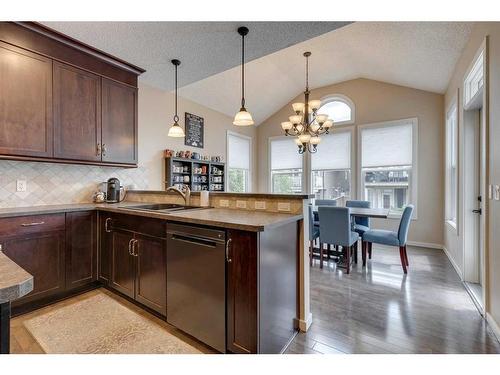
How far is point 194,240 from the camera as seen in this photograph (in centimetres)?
174

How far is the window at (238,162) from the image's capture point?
602 cm

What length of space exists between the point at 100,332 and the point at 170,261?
834 millimetres

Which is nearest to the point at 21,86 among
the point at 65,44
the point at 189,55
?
the point at 65,44

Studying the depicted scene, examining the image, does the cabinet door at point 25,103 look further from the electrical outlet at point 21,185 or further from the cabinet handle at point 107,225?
the cabinet handle at point 107,225

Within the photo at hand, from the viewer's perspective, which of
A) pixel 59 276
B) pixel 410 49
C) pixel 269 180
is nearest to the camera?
pixel 59 276

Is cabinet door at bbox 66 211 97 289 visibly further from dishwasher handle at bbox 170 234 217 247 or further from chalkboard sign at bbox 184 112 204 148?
chalkboard sign at bbox 184 112 204 148

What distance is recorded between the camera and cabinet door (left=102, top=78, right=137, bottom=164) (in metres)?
2.90

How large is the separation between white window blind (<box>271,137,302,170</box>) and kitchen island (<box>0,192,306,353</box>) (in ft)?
14.0

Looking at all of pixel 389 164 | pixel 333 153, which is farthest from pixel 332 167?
pixel 389 164

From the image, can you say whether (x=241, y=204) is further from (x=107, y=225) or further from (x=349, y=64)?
(x=349, y=64)

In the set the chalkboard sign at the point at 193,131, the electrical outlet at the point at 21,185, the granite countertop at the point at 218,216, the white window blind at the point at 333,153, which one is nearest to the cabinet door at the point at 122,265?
the granite countertop at the point at 218,216

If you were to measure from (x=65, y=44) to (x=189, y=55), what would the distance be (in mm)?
1265

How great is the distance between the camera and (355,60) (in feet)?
15.0
